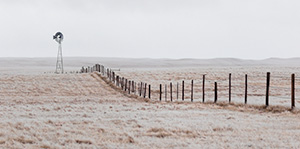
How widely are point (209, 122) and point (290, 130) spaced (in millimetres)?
2996

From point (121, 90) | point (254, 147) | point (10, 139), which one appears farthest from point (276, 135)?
point (121, 90)

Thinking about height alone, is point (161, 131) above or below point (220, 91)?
above

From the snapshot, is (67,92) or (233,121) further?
(67,92)

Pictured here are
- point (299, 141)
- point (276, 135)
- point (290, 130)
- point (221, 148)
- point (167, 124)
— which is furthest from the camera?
point (167, 124)

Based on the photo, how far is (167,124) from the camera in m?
15.7

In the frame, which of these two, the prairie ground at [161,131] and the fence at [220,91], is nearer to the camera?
the prairie ground at [161,131]

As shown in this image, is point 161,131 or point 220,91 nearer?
point 161,131

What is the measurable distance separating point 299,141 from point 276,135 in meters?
0.98

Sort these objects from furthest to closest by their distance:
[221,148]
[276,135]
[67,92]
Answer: [67,92] → [276,135] → [221,148]

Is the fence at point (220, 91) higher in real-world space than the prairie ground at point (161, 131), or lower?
lower

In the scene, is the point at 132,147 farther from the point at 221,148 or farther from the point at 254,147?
the point at 254,147

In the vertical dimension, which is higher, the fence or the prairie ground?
the prairie ground

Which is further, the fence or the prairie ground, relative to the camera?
the fence

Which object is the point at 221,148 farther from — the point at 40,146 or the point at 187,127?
the point at 40,146
